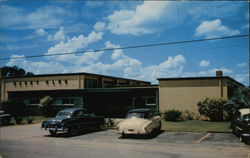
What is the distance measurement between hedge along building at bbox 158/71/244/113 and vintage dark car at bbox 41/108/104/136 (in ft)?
34.9

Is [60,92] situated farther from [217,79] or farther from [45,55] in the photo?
[217,79]

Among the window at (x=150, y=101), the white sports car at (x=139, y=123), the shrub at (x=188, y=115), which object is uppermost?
the window at (x=150, y=101)

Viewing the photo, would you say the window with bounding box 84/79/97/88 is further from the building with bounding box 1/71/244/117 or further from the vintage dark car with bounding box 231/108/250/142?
the vintage dark car with bounding box 231/108/250/142

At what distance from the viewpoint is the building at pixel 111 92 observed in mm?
24391

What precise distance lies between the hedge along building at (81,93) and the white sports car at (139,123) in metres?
11.9

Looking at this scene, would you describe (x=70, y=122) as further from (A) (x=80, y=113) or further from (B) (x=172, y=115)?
(B) (x=172, y=115)

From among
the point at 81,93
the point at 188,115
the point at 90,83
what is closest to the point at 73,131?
the point at 188,115

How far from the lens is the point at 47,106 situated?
31.1 meters

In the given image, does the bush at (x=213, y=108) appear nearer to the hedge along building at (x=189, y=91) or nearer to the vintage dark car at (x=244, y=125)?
the hedge along building at (x=189, y=91)

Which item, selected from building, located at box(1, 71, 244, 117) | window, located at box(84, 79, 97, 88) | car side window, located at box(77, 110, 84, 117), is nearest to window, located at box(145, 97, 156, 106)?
building, located at box(1, 71, 244, 117)

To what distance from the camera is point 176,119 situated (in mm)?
22844

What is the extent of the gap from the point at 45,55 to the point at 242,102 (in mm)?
15296

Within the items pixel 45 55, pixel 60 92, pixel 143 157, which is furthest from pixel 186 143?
pixel 60 92

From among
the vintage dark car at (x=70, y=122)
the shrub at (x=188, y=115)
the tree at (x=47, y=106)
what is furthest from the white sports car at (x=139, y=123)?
the tree at (x=47, y=106)
